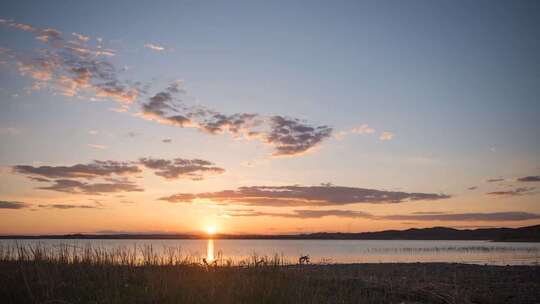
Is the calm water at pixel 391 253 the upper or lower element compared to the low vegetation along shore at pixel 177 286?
lower

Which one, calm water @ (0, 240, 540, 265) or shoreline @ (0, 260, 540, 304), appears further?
calm water @ (0, 240, 540, 265)

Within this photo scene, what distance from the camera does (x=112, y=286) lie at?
33.7 ft

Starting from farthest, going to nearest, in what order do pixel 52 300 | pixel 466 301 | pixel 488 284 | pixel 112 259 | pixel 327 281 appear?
pixel 488 284
pixel 327 281
pixel 112 259
pixel 466 301
pixel 52 300

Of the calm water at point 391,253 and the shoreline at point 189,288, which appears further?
the calm water at point 391,253

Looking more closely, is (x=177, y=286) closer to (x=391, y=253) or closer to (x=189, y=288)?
(x=189, y=288)

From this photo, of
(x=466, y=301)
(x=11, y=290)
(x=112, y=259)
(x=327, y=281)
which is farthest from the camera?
(x=327, y=281)

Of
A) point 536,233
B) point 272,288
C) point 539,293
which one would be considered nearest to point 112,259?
point 272,288

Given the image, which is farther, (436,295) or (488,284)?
(488,284)

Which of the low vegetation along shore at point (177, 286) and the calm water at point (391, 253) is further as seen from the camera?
the calm water at point (391, 253)

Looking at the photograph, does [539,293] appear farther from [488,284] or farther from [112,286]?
[112,286]

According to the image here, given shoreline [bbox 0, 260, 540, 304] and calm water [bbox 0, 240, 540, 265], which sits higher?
shoreline [bbox 0, 260, 540, 304]

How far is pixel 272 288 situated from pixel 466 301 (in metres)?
5.45

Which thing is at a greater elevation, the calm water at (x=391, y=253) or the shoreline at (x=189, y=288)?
the shoreline at (x=189, y=288)

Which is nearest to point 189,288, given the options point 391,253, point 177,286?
point 177,286
